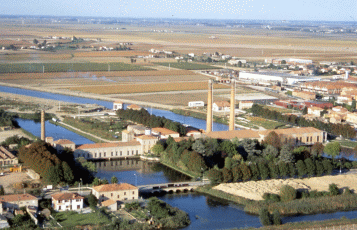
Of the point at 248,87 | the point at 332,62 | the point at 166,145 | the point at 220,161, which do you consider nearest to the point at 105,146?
the point at 166,145

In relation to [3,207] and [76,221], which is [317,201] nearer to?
[76,221]

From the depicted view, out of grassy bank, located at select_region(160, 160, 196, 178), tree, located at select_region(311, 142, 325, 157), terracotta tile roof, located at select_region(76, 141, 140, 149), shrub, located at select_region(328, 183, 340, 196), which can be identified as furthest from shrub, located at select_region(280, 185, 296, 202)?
terracotta tile roof, located at select_region(76, 141, 140, 149)

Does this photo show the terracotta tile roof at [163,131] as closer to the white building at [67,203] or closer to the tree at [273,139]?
the tree at [273,139]

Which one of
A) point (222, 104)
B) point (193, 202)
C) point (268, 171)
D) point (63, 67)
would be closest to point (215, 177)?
point (193, 202)

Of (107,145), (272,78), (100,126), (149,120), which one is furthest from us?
(272,78)

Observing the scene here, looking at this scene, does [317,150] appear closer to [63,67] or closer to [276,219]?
[276,219]

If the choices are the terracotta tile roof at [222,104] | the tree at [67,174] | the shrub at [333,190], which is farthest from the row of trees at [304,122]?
the tree at [67,174]
